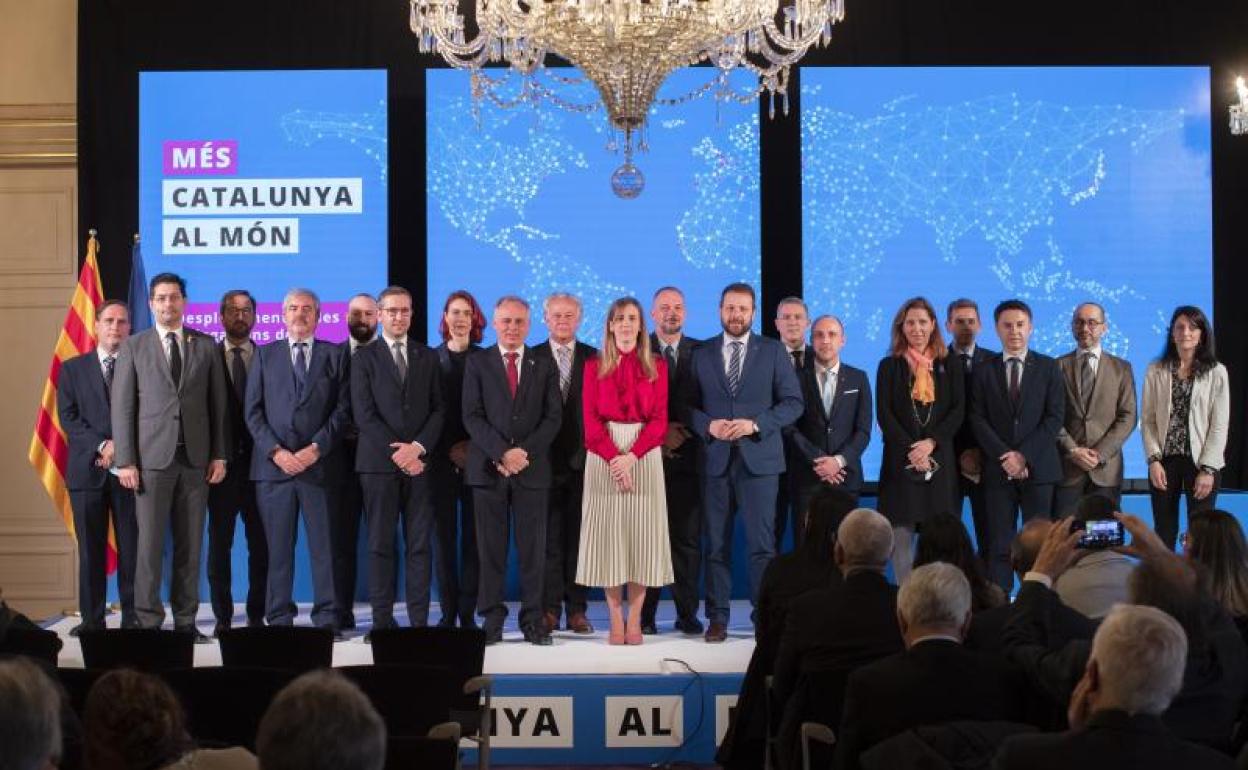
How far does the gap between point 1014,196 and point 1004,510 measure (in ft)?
8.83

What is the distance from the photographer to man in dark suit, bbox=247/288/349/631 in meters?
7.12

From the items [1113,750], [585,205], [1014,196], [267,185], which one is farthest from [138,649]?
[1014,196]

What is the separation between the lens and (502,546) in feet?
23.2

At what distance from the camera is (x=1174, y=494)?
7738 millimetres

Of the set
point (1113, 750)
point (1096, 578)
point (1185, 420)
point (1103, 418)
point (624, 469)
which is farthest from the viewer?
point (1185, 420)

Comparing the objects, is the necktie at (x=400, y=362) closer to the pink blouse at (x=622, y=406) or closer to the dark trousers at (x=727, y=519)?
the pink blouse at (x=622, y=406)

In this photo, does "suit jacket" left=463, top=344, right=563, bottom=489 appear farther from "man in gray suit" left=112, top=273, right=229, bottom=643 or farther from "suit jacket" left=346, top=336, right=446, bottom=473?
"man in gray suit" left=112, top=273, right=229, bottom=643

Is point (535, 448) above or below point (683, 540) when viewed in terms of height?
above

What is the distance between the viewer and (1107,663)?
280 cm

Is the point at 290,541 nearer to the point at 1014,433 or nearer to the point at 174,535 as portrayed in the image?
the point at 174,535

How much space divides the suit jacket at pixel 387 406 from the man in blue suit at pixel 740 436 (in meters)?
1.24

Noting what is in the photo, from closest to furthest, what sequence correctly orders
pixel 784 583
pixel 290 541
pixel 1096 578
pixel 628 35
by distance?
pixel 1096 578 → pixel 784 583 → pixel 628 35 → pixel 290 541

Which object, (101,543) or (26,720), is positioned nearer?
(26,720)

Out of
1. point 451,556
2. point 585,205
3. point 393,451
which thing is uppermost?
point 585,205
